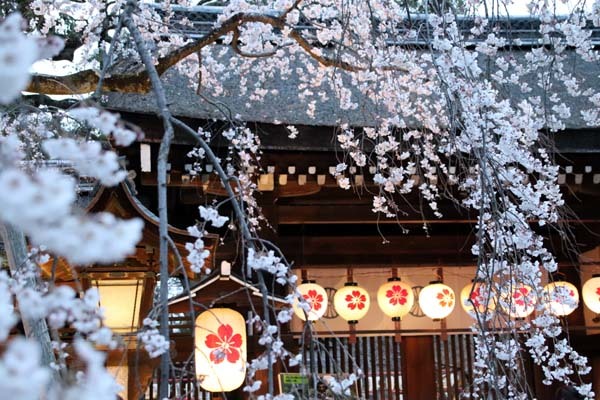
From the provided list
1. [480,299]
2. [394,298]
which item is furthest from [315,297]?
[480,299]

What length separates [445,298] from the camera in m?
8.23

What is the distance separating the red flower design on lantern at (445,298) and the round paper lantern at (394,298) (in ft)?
1.07

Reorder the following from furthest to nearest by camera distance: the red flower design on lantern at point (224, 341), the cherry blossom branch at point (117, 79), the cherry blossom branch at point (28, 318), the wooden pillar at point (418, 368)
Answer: the wooden pillar at point (418, 368), the red flower design on lantern at point (224, 341), the cherry blossom branch at point (117, 79), the cherry blossom branch at point (28, 318)

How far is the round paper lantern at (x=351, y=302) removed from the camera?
26.5ft

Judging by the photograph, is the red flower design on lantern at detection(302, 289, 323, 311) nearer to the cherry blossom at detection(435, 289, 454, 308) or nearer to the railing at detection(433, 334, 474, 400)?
the cherry blossom at detection(435, 289, 454, 308)

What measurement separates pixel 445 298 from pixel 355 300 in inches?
38.2

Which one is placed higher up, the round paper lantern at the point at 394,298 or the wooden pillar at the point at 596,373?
the round paper lantern at the point at 394,298

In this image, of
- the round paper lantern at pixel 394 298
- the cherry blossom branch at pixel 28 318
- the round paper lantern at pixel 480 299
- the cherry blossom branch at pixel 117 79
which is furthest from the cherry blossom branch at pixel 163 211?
the round paper lantern at pixel 394 298

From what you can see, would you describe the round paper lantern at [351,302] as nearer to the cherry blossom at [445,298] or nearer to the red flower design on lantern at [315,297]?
the red flower design on lantern at [315,297]

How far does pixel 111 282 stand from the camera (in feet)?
16.7

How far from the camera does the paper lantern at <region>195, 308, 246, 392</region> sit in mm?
5352

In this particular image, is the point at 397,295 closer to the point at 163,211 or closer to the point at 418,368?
the point at 418,368

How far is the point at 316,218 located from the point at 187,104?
1.89m

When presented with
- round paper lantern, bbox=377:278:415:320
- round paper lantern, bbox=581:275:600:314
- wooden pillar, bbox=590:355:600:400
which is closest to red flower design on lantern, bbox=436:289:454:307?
round paper lantern, bbox=377:278:415:320
